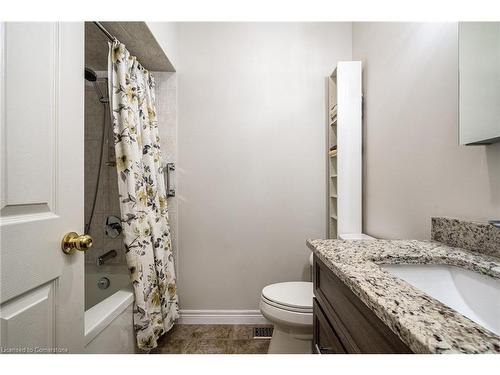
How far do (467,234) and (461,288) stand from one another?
9.8 inches

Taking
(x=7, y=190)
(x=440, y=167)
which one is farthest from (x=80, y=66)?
(x=440, y=167)

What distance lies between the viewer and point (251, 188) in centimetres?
193

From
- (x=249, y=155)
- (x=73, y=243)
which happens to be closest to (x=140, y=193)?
(x=73, y=243)

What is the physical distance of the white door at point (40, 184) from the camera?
0.60 meters

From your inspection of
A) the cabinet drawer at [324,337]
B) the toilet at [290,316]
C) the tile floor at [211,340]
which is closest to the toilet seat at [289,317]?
the toilet at [290,316]

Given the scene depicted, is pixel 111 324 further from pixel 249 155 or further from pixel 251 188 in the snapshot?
pixel 249 155

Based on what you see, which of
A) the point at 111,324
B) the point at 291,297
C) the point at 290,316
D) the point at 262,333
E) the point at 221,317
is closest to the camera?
the point at 111,324

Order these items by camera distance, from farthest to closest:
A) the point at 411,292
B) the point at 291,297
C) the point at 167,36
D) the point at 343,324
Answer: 1. the point at 167,36
2. the point at 291,297
3. the point at 343,324
4. the point at 411,292

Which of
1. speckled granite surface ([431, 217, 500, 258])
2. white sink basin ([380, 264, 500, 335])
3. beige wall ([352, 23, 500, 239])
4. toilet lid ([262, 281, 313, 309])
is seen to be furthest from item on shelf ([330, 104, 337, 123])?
white sink basin ([380, 264, 500, 335])

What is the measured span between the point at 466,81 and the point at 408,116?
0.41 meters

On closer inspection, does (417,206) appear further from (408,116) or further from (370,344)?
(370,344)

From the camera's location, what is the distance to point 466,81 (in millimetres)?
854

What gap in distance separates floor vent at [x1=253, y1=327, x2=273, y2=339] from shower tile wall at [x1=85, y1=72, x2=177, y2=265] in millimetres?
870

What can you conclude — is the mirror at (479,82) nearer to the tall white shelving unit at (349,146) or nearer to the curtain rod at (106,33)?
the tall white shelving unit at (349,146)
